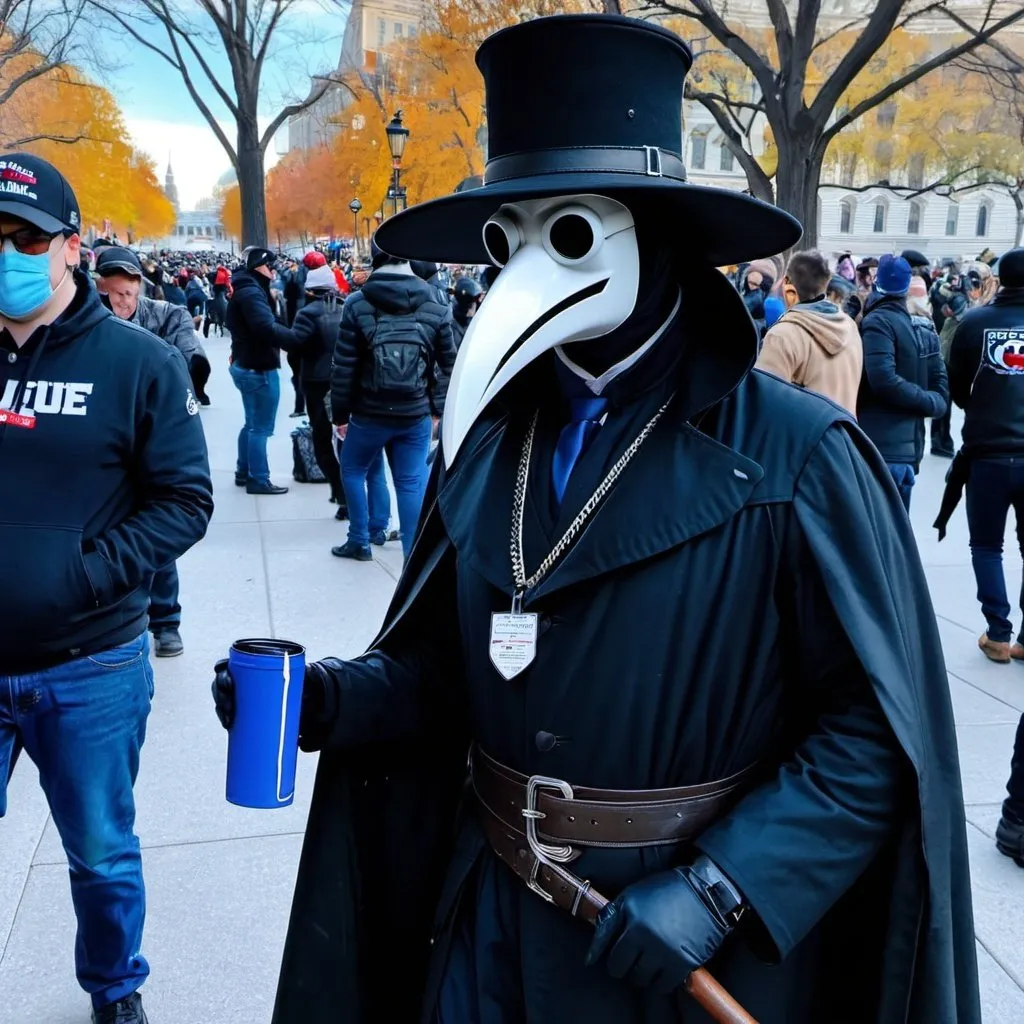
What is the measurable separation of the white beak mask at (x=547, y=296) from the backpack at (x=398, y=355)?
4808mm

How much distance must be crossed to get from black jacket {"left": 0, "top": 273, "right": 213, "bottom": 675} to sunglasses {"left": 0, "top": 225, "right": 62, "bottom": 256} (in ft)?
0.42

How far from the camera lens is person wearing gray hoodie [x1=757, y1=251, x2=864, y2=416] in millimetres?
5367

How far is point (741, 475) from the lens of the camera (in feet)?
5.14

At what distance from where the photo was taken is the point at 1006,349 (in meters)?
5.36

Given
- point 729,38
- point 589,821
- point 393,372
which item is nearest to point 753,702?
point 589,821

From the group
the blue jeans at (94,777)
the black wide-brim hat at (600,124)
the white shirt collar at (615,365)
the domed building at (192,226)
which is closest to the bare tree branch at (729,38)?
the blue jeans at (94,777)

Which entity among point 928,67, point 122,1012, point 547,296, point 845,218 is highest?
point 845,218

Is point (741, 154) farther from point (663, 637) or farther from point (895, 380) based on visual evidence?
point (663, 637)

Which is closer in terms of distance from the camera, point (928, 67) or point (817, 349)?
point (817, 349)

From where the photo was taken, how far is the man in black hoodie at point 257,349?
8.52 metres

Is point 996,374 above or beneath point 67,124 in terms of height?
beneath

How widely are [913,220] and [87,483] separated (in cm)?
7370

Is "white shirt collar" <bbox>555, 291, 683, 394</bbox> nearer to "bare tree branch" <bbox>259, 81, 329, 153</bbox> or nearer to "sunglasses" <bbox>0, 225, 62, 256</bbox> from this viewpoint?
"sunglasses" <bbox>0, 225, 62, 256</bbox>

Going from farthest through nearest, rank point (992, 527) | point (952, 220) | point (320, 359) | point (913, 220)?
point (913, 220)
point (952, 220)
point (320, 359)
point (992, 527)
